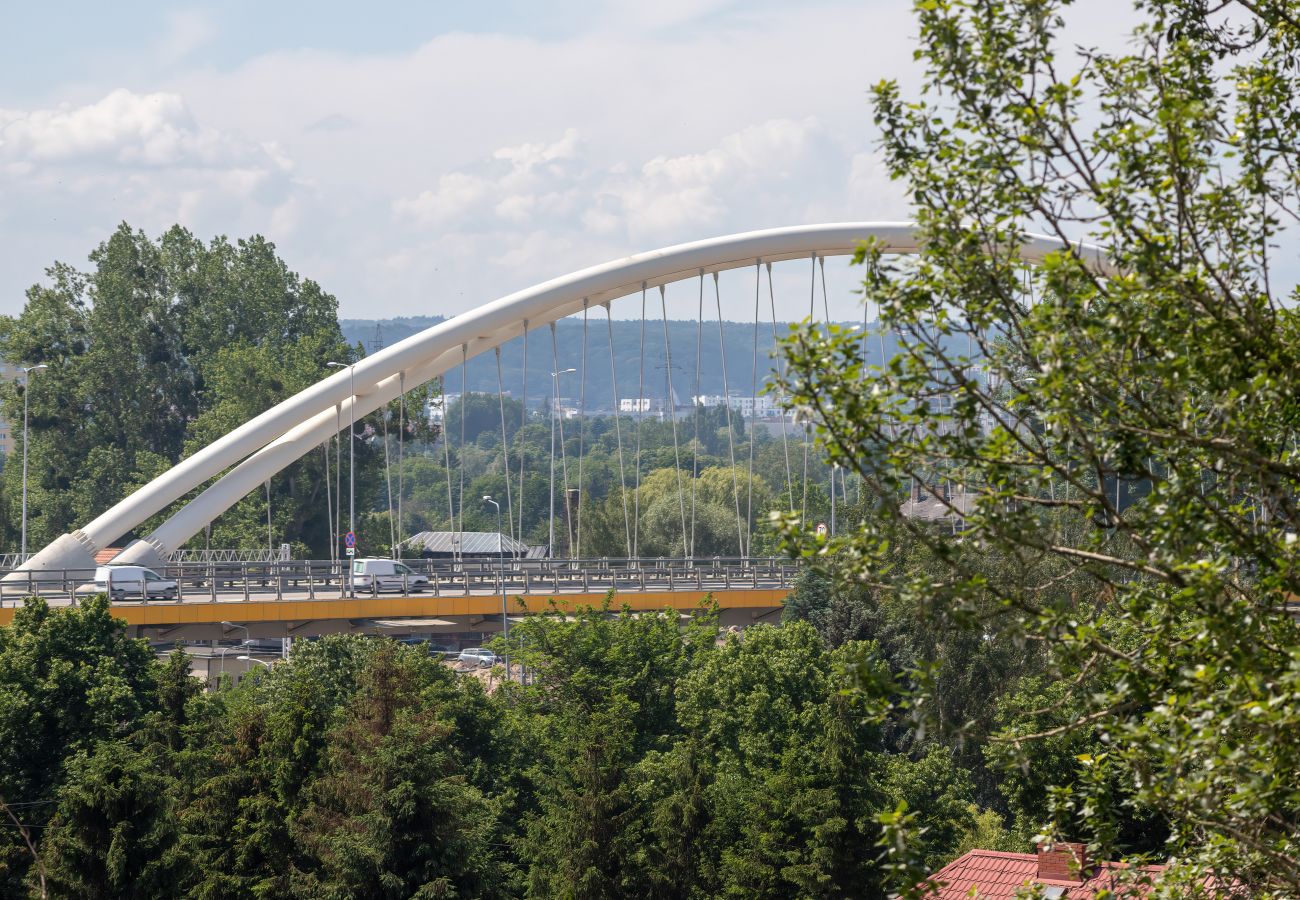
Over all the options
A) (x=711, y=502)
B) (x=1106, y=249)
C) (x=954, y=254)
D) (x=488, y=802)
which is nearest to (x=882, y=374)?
(x=954, y=254)

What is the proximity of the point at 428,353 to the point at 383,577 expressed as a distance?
8126 mm

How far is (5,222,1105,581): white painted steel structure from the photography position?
56000mm

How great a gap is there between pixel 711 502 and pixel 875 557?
106 meters

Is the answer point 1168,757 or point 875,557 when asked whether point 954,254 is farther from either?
point 1168,757

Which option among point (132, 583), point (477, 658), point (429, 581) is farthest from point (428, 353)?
point (477, 658)

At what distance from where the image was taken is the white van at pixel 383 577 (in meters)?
54.1

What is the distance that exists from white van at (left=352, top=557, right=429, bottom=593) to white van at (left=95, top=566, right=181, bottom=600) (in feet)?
19.1

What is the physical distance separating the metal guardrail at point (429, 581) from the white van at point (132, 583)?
7.8 inches

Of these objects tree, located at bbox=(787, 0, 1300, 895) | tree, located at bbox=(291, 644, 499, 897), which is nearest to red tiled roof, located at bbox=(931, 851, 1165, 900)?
tree, located at bbox=(291, 644, 499, 897)

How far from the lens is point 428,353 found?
57531 mm

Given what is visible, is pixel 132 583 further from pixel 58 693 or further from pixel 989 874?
pixel 989 874

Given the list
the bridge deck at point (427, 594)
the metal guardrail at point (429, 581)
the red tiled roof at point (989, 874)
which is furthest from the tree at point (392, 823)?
the metal guardrail at point (429, 581)

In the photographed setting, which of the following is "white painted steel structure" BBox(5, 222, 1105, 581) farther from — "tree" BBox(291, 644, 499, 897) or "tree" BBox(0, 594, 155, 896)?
"tree" BBox(291, 644, 499, 897)

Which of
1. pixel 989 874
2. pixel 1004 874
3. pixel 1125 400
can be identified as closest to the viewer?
pixel 1125 400
